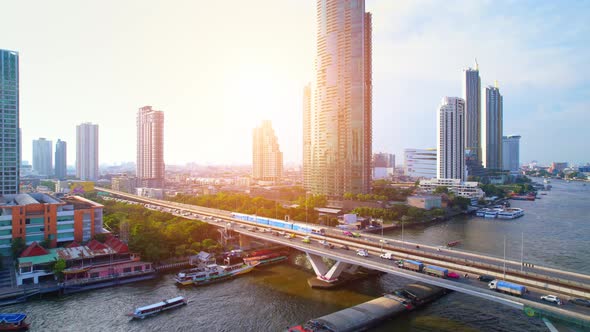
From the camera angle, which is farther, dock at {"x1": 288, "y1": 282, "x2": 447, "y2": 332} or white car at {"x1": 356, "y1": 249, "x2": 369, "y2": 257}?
white car at {"x1": 356, "y1": 249, "x2": 369, "y2": 257}

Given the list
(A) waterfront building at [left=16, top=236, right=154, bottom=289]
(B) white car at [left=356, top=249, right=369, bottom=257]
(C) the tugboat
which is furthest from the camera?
(A) waterfront building at [left=16, top=236, right=154, bottom=289]

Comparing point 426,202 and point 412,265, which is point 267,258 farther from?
point 426,202

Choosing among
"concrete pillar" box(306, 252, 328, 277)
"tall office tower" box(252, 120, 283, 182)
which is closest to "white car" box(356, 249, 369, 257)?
"concrete pillar" box(306, 252, 328, 277)

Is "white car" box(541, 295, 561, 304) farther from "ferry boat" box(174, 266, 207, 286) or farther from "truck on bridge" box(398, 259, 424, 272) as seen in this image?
"ferry boat" box(174, 266, 207, 286)

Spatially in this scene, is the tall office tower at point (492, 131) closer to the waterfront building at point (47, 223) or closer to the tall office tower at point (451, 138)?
the tall office tower at point (451, 138)

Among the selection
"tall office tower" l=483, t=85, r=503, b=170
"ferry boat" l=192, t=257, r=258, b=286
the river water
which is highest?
"tall office tower" l=483, t=85, r=503, b=170

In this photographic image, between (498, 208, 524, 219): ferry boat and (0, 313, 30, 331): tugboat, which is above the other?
(498, 208, 524, 219): ferry boat

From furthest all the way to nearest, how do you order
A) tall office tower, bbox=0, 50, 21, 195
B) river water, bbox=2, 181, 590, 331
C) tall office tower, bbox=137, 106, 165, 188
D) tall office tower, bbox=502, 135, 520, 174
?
tall office tower, bbox=502, 135, 520, 174 < tall office tower, bbox=137, 106, 165, 188 < tall office tower, bbox=0, 50, 21, 195 < river water, bbox=2, 181, 590, 331
